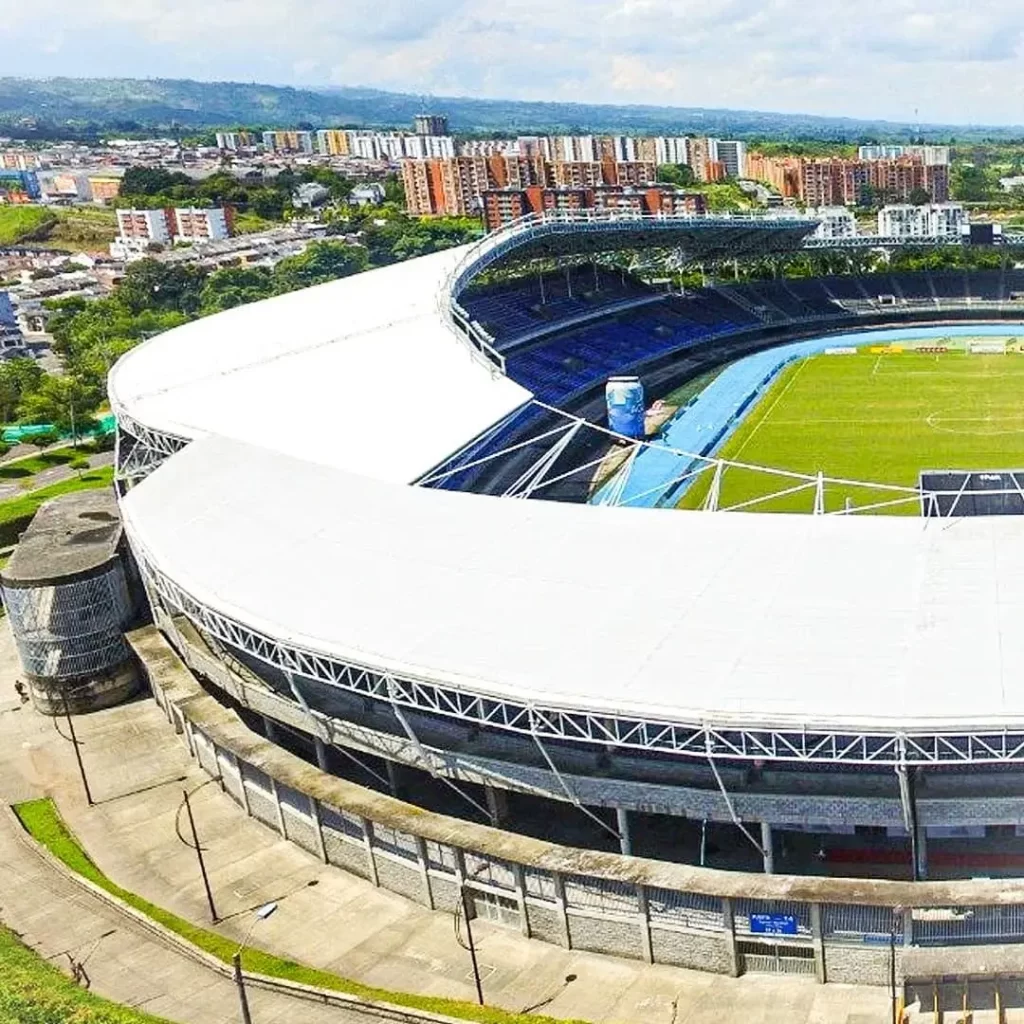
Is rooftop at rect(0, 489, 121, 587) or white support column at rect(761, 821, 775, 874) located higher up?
rooftop at rect(0, 489, 121, 587)

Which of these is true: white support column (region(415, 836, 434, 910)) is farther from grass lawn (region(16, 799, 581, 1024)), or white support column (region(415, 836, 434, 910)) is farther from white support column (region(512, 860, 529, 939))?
grass lawn (region(16, 799, 581, 1024))

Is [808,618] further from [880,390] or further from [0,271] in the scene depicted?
[0,271]

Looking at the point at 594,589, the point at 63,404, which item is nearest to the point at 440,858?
the point at 594,589

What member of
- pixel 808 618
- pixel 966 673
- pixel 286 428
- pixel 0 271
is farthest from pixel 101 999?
pixel 0 271

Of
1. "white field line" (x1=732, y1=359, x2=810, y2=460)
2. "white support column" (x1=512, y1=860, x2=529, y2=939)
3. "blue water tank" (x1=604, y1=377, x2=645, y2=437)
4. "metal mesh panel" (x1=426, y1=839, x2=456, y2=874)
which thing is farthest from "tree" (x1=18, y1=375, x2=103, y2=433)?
"white support column" (x1=512, y1=860, x2=529, y2=939)

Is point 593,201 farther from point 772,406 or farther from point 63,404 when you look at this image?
point 63,404

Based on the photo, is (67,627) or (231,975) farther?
(67,627)

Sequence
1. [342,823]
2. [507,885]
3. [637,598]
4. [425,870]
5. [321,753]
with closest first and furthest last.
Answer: [507,885] < [425,870] < [637,598] < [342,823] < [321,753]

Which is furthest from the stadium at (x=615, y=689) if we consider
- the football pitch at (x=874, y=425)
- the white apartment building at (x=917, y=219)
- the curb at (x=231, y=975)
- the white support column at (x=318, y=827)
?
the white apartment building at (x=917, y=219)
